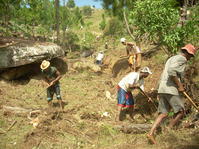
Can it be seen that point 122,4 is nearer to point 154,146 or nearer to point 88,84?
point 88,84

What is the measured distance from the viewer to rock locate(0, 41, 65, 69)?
789 cm

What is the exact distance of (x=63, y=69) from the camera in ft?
33.4

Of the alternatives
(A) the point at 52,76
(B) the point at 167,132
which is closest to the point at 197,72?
(B) the point at 167,132

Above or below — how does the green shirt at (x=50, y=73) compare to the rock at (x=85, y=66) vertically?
above

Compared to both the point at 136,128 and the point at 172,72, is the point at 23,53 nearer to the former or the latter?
the point at 136,128

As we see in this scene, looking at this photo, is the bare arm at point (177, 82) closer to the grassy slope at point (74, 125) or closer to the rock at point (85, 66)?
the grassy slope at point (74, 125)

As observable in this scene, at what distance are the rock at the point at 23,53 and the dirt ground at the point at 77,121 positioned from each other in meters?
0.76

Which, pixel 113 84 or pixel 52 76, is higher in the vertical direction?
pixel 52 76

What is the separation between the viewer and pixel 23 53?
26.9 feet

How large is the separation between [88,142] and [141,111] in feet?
6.89

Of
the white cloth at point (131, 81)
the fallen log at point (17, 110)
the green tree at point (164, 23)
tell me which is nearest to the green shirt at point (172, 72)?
the white cloth at point (131, 81)

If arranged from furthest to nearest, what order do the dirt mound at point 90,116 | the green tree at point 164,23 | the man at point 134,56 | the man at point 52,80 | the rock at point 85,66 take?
the rock at point 85,66, the man at point 134,56, the man at point 52,80, the dirt mound at point 90,116, the green tree at point 164,23

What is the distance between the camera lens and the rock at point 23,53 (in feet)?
25.9

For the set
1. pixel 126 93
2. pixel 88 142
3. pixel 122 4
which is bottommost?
pixel 88 142
